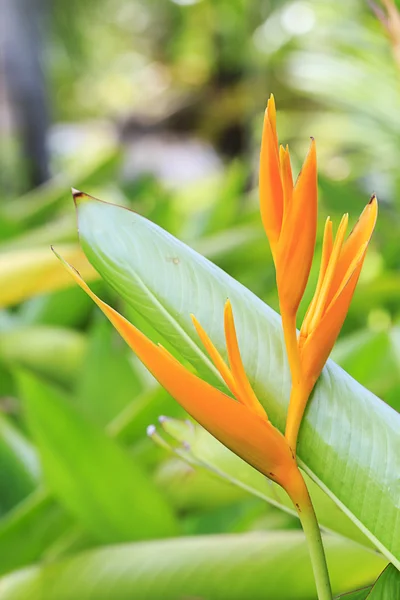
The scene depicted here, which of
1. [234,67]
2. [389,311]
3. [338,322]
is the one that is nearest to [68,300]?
[389,311]

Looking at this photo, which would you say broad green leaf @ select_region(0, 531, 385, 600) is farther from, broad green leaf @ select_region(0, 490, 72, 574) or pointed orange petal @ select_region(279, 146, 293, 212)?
pointed orange petal @ select_region(279, 146, 293, 212)

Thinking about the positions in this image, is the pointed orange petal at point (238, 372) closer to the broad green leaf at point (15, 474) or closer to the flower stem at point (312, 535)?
the flower stem at point (312, 535)

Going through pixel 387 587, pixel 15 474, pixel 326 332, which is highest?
pixel 326 332

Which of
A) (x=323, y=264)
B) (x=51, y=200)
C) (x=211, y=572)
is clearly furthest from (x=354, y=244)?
(x=51, y=200)

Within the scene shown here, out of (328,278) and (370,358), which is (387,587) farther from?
(370,358)

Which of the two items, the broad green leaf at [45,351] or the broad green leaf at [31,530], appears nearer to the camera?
the broad green leaf at [31,530]

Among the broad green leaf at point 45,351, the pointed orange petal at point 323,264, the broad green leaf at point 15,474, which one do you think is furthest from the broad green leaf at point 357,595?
the broad green leaf at point 45,351

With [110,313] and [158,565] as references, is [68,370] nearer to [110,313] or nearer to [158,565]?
[158,565]
